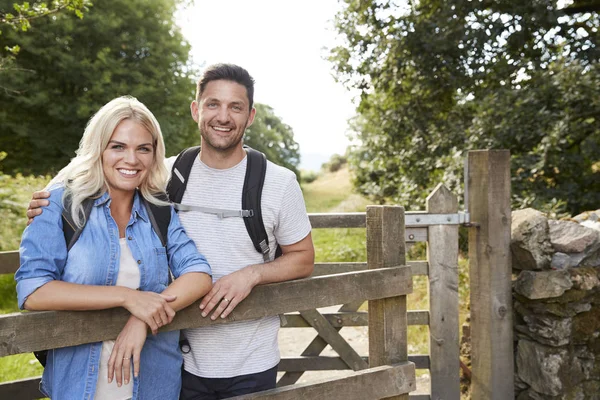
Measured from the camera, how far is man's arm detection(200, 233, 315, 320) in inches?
83.9

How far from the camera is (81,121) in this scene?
19.2m

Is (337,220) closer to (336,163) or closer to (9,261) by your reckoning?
(9,261)

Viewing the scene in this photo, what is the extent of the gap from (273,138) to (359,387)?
4457cm

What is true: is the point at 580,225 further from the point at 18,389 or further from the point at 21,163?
the point at 21,163

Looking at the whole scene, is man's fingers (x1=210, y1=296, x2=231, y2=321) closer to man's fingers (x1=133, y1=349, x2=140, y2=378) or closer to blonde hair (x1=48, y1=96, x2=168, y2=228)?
man's fingers (x1=133, y1=349, x2=140, y2=378)

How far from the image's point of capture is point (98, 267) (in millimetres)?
1954

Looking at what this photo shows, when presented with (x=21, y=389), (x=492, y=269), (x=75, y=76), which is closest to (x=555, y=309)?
(x=492, y=269)

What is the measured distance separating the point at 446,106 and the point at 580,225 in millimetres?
5781

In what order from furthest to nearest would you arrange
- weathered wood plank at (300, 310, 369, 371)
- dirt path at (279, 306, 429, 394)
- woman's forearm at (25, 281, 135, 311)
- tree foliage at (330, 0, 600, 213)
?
1. tree foliage at (330, 0, 600, 213)
2. dirt path at (279, 306, 429, 394)
3. weathered wood plank at (300, 310, 369, 371)
4. woman's forearm at (25, 281, 135, 311)

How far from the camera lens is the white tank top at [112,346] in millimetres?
1977

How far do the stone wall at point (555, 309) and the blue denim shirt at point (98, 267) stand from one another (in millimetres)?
2586

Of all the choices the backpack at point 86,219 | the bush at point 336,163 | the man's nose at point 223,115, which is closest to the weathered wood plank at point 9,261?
the backpack at point 86,219

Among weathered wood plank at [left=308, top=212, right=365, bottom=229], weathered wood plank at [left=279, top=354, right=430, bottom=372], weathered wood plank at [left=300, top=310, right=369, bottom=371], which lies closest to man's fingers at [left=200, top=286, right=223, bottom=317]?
weathered wood plank at [left=308, top=212, right=365, bottom=229]

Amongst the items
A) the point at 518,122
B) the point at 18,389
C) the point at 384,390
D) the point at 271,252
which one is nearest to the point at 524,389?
the point at 384,390
